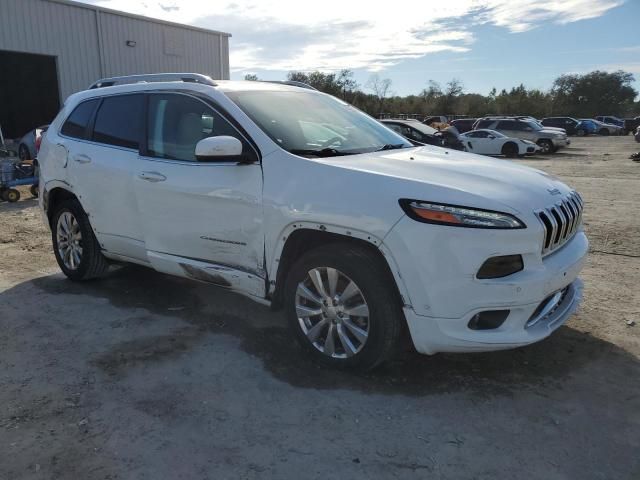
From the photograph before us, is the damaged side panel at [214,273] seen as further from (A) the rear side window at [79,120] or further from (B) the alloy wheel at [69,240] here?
(A) the rear side window at [79,120]

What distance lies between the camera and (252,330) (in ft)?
13.8

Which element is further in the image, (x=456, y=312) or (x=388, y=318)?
(x=388, y=318)

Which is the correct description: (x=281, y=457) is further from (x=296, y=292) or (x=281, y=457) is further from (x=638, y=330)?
(x=638, y=330)

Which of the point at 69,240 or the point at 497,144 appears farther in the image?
the point at 497,144

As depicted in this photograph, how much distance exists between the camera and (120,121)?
467 cm

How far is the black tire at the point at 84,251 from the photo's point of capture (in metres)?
5.03

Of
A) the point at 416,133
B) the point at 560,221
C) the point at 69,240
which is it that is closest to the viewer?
the point at 560,221

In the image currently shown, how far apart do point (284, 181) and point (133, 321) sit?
1933 mm

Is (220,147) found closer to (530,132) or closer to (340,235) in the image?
(340,235)

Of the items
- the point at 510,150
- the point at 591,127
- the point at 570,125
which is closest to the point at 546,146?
the point at 510,150

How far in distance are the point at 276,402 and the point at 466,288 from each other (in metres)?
1.28

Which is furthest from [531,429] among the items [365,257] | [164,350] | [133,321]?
[133,321]

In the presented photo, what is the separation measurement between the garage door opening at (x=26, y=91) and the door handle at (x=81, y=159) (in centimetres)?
1929

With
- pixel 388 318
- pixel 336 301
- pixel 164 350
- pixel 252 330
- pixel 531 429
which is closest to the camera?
pixel 531 429
